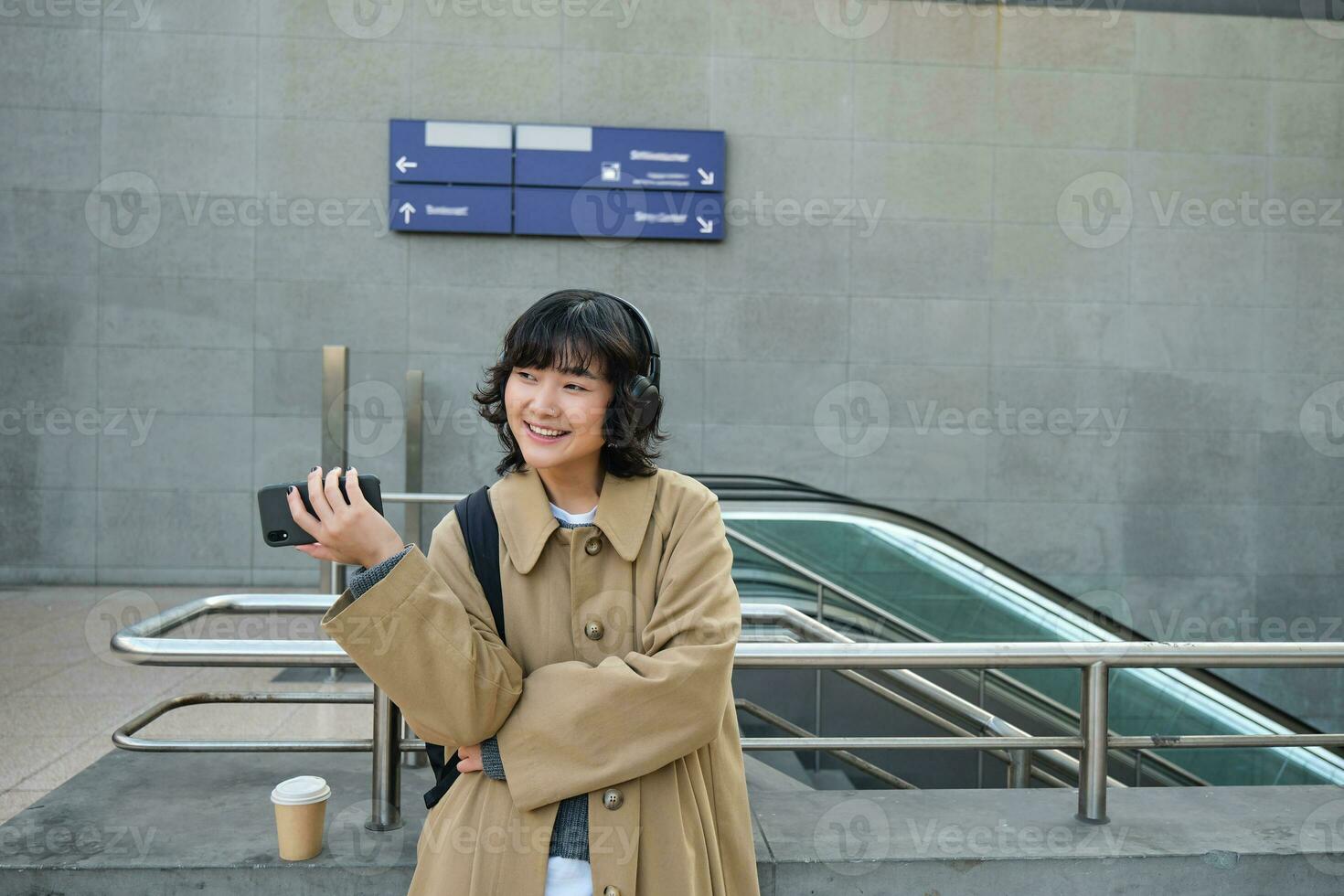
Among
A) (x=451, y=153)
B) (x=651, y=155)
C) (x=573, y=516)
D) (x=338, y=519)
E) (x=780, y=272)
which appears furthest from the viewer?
(x=780, y=272)

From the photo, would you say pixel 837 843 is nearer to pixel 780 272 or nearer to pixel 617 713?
pixel 617 713

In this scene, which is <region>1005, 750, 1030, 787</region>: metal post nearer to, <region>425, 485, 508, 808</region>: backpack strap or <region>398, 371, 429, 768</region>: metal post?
<region>425, 485, 508, 808</region>: backpack strap

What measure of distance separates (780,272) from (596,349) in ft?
19.4

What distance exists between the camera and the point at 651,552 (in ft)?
3.93

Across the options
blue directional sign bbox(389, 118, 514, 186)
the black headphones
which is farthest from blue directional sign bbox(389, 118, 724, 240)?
the black headphones

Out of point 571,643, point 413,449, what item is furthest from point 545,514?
point 413,449

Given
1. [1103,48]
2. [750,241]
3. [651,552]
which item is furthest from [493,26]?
[651,552]

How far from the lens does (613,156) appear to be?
667 cm

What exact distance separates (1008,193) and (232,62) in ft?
18.4

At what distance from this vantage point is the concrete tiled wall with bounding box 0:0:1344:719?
21.4 ft

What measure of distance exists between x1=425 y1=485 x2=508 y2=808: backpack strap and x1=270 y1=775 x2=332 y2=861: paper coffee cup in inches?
29.3

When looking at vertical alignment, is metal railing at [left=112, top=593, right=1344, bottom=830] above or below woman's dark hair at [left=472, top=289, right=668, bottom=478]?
below

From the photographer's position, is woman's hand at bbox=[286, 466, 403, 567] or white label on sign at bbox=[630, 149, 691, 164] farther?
white label on sign at bbox=[630, 149, 691, 164]

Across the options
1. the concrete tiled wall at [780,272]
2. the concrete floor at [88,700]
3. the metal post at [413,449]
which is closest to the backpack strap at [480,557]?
the concrete floor at [88,700]
